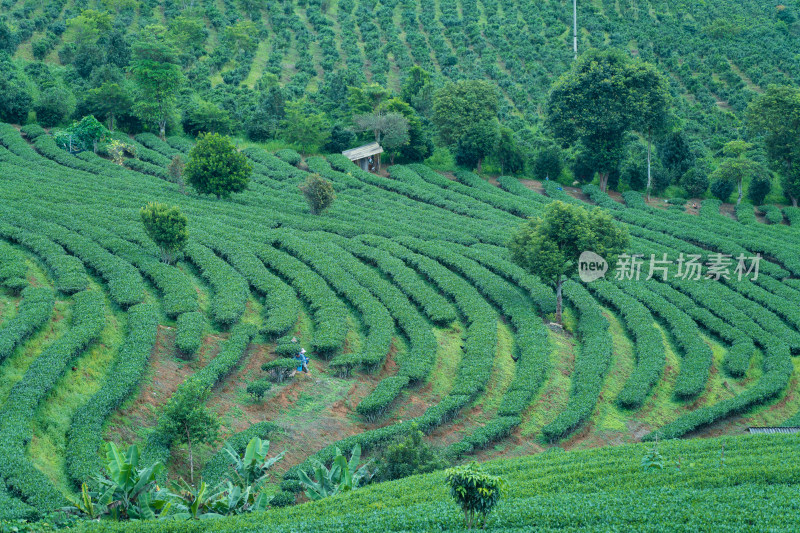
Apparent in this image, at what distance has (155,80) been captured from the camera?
217 ft

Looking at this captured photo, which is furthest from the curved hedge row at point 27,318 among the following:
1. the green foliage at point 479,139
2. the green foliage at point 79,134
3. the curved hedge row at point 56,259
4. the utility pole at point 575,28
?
the utility pole at point 575,28

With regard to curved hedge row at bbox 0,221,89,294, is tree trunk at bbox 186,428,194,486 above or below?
below

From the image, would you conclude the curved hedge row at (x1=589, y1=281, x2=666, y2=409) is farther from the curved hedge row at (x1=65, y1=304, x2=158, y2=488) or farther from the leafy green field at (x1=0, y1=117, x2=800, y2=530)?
the curved hedge row at (x1=65, y1=304, x2=158, y2=488)

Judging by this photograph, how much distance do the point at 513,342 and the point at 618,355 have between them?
17.2 ft

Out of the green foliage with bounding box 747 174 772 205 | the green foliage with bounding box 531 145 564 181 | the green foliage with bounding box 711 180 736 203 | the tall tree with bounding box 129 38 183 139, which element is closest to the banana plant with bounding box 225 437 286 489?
the tall tree with bounding box 129 38 183 139

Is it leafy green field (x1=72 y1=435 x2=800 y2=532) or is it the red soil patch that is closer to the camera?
leafy green field (x1=72 y1=435 x2=800 y2=532)

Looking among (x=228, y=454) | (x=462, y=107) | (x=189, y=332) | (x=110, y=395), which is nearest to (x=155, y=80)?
(x=462, y=107)

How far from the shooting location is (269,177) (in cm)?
6238

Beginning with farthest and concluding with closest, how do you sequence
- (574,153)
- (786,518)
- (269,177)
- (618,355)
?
(574,153) → (269,177) → (618,355) → (786,518)

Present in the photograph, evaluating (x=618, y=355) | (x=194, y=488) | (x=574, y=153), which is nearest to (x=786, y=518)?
(x=194, y=488)

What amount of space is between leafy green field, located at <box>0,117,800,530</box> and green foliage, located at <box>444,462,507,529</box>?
1933 millimetres

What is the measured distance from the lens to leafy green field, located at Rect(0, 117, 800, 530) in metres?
22.6

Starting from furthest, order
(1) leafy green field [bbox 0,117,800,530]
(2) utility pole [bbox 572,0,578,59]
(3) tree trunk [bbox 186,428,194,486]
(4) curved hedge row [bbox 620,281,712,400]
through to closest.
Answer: (2) utility pole [bbox 572,0,578,59]
(4) curved hedge row [bbox 620,281,712,400]
(3) tree trunk [bbox 186,428,194,486]
(1) leafy green field [bbox 0,117,800,530]

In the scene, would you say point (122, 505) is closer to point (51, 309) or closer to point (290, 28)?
point (51, 309)
